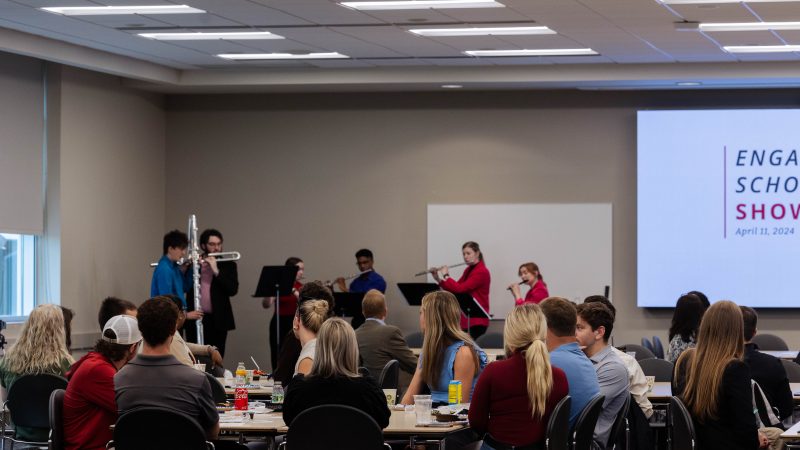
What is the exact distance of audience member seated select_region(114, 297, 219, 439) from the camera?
5344mm

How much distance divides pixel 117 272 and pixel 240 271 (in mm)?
1745

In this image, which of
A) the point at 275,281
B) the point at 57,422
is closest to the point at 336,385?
the point at 57,422

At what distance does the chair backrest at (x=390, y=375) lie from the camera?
7.67 meters

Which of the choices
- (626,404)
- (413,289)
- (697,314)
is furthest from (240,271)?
(626,404)

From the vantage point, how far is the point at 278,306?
13.4 m

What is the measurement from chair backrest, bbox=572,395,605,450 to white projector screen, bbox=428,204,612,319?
812 centimetres

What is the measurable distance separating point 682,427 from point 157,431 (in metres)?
2.51

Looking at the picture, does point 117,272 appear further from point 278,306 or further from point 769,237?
point 769,237

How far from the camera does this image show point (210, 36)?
11172mm

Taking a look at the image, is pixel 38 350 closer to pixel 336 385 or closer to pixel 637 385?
pixel 336 385

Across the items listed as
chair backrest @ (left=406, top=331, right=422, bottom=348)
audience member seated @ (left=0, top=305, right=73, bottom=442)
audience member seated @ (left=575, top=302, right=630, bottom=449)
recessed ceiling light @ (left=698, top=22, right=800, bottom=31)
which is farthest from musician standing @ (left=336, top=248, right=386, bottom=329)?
audience member seated @ (left=575, top=302, right=630, bottom=449)

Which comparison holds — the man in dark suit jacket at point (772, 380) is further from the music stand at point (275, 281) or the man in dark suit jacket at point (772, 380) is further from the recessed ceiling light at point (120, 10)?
the music stand at point (275, 281)

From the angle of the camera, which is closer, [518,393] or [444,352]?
[518,393]

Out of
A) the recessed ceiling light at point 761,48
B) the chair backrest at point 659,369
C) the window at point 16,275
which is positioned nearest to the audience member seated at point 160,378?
the chair backrest at point 659,369
